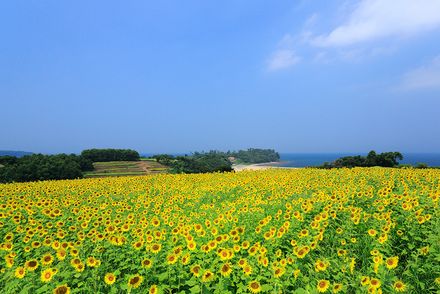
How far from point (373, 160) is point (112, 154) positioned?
60603 millimetres

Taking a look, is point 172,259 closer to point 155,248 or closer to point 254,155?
point 155,248

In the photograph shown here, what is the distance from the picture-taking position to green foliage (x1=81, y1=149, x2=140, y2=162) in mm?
73819

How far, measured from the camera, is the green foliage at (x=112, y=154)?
242 ft

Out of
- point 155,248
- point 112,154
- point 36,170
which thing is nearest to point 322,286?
point 155,248

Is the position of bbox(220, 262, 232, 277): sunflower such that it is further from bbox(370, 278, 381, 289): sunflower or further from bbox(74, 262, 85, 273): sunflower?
bbox(74, 262, 85, 273): sunflower

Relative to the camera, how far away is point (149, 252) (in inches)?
206

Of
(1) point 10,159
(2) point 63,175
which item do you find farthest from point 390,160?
(1) point 10,159

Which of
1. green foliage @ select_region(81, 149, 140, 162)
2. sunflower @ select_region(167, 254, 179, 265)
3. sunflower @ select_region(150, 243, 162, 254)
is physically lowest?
sunflower @ select_region(167, 254, 179, 265)

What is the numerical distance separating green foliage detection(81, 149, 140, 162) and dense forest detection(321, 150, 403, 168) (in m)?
53.1

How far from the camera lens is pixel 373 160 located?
3097 centimetres

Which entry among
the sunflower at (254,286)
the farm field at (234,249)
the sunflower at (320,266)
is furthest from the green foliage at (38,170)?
the sunflower at (320,266)

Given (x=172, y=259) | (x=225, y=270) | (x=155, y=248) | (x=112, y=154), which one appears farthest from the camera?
(x=112, y=154)

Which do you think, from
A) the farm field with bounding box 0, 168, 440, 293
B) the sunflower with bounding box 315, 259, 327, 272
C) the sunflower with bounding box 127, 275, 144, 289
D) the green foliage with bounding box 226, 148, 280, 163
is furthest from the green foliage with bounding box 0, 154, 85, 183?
the green foliage with bounding box 226, 148, 280, 163

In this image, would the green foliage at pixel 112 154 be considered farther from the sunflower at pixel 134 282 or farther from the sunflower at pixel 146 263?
the sunflower at pixel 134 282
